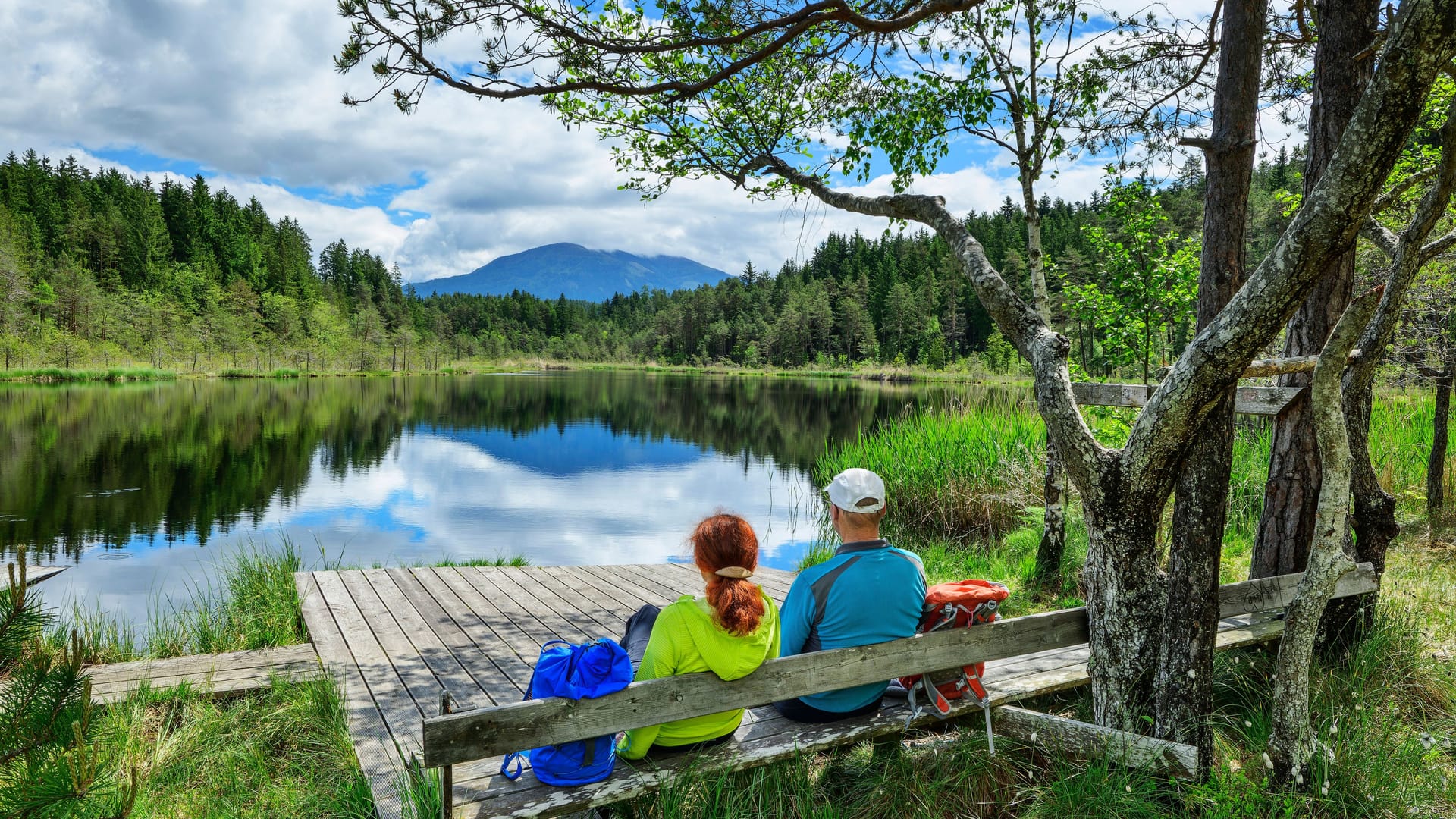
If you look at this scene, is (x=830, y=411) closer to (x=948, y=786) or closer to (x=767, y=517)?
(x=767, y=517)

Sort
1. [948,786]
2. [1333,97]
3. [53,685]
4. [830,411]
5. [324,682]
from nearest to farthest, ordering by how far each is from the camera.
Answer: [53,685], [948,786], [1333,97], [324,682], [830,411]

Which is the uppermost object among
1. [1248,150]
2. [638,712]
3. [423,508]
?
[1248,150]

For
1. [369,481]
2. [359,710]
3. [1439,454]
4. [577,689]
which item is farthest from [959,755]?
[369,481]

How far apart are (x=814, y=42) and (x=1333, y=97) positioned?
2514 mm

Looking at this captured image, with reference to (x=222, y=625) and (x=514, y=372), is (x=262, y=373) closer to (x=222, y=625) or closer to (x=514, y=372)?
(x=514, y=372)

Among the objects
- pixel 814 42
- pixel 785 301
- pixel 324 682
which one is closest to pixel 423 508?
pixel 324 682

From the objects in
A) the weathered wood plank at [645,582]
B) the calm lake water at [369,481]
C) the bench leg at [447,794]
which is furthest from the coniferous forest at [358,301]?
the bench leg at [447,794]

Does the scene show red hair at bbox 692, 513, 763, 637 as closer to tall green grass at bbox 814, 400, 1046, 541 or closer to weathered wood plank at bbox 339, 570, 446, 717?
weathered wood plank at bbox 339, 570, 446, 717

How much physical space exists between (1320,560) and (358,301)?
250 feet

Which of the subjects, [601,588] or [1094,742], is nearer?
[1094,742]

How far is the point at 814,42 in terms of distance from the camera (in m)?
4.38

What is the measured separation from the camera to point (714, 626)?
238 cm

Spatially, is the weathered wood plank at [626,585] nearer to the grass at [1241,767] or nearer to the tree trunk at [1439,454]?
the grass at [1241,767]

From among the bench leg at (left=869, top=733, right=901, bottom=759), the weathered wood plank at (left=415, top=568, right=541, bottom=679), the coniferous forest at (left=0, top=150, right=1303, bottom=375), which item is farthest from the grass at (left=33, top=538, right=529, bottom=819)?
the coniferous forest at (left=0, top=150, right=1303, bottom=375)
